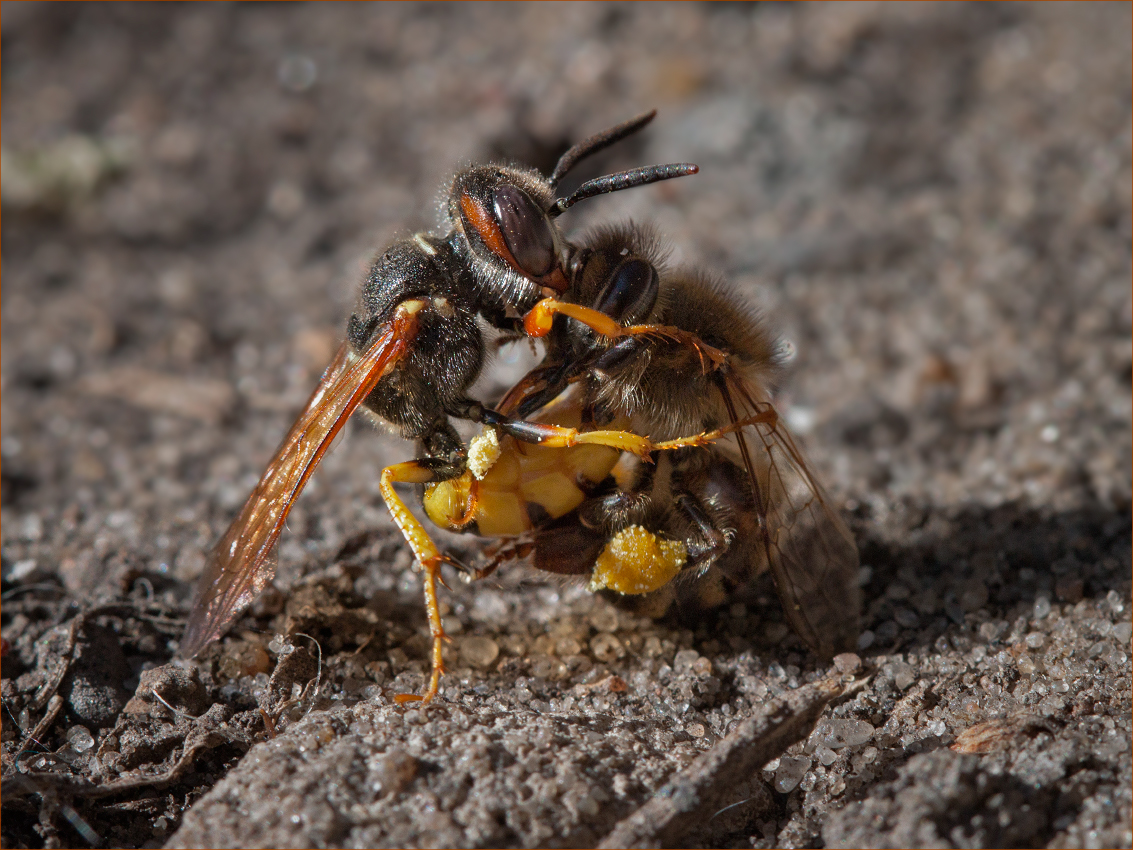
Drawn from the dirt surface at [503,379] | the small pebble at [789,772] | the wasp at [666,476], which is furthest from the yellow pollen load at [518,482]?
the small pebble at [789,772]

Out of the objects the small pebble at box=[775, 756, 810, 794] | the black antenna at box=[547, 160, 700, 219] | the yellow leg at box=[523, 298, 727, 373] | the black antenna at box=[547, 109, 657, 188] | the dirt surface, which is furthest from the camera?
the black antenna at box=[547, 109, 657, 188]

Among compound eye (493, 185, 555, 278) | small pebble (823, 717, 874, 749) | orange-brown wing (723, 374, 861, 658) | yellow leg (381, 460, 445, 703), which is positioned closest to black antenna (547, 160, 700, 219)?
compound eye (493, 185, 555, 278)

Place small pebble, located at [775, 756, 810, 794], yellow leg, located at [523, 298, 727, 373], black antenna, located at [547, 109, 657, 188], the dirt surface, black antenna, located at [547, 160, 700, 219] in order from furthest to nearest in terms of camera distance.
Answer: black antenna, located at [547, 109, 657, 188]
black antenna, located at [547, 160, 700, 219]
yellow leg, located at [523, 298, 727, 373]
small pebble, located at [775, 756, 810, 794]
the dirt surface

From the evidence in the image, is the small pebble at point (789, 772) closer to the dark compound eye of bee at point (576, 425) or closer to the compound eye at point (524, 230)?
the dark compound eye of bee at point (576, 425)

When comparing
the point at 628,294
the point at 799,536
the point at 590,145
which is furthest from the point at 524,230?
the point at 799,536

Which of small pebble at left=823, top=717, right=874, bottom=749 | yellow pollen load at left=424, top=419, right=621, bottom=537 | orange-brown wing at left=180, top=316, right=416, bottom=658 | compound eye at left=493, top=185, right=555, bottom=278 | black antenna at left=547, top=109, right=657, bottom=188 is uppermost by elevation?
black antenna at left=547, top=109, right=657, bottom=188

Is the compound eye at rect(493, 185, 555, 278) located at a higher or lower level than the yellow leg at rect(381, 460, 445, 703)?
higher

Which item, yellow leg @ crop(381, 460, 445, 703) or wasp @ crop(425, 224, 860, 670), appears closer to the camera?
yellow leg @ crop(381, 460, 445, 703)

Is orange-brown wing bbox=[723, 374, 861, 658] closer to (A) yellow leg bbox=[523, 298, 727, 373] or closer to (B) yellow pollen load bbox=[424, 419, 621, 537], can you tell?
(A) yellow leg bbox=[523, 298, 727, 373]
